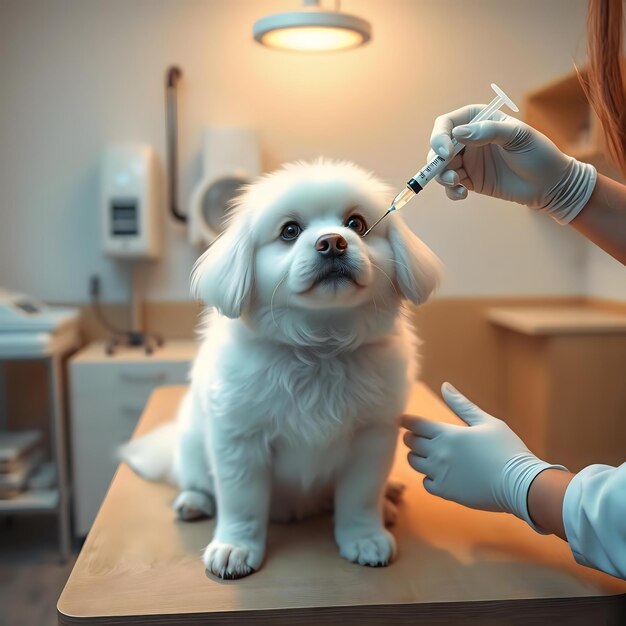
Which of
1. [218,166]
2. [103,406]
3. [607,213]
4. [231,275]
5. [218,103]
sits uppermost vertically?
[218,103]

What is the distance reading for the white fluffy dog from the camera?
3.11 ft

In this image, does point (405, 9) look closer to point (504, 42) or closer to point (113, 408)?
point (504, 42)

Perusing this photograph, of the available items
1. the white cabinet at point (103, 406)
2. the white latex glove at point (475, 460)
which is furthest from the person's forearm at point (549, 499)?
the white cabinet at point (103, 406)

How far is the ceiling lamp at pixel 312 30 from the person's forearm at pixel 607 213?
3.57ft

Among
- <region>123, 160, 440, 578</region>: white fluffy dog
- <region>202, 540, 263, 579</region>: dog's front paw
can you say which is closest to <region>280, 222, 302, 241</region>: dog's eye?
<region>123, 160, 440, 578</region>: white fluffy dog

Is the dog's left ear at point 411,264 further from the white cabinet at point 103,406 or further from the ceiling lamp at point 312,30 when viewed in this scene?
the white cabinet at point 103,406

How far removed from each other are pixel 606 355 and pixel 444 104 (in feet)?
3.55

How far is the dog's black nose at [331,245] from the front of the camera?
0.87 m

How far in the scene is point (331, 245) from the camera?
87cm

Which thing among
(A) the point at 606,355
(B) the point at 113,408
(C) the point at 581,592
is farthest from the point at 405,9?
(C) the point at 581,592

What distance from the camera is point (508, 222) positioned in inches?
106

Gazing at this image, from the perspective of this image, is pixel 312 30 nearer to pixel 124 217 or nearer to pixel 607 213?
pixel 124 217

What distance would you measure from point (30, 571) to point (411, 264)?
1.88m

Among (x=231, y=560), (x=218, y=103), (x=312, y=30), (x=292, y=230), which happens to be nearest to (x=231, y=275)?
(x=292, y=230)
